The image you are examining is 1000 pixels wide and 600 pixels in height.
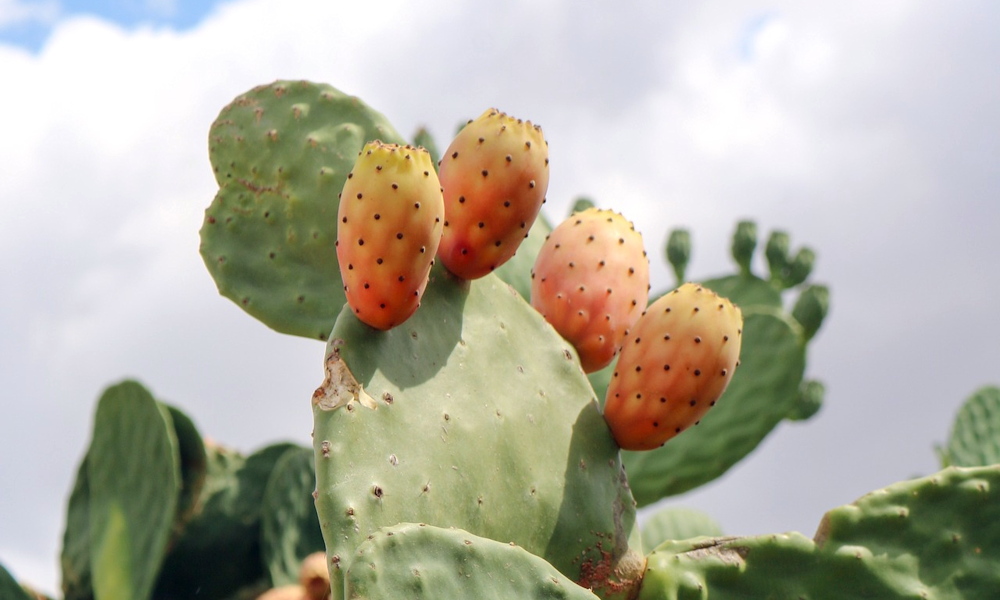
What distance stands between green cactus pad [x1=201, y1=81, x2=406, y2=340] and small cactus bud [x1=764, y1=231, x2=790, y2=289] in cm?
178

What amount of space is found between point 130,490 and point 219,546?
1.24ft

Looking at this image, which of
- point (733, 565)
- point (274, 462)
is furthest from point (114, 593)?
point (733, 565)

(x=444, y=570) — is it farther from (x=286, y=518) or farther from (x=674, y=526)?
(x=674, y=526)

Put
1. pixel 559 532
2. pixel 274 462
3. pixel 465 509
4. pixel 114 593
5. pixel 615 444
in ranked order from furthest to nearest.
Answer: pixel 274 462, pixel 114 593, pixel 615 444, pixel 559 532, pixel 465 509

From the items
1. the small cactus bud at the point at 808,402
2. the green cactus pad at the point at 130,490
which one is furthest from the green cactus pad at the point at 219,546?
the small cactus bud at the point at 808,402

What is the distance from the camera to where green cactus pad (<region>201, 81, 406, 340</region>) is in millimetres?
1826

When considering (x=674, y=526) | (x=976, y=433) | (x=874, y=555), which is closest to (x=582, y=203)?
(x=674, y=526)

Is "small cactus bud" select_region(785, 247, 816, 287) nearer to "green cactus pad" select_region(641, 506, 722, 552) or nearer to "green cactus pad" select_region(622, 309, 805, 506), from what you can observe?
"green cactus pad" select_region(622, 309, 805, 506)

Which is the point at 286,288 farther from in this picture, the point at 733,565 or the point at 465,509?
the point at 733,565

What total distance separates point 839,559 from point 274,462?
2.22 metres

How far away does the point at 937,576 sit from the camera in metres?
1.66

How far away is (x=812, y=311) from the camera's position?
123 inches

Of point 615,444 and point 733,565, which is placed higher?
point 615,444

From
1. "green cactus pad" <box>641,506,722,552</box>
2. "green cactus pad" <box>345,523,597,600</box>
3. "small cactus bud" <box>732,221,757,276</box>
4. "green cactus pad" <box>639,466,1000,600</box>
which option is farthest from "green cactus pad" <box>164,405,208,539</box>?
"green cactus pad" <box>345,523,597,600</box>
